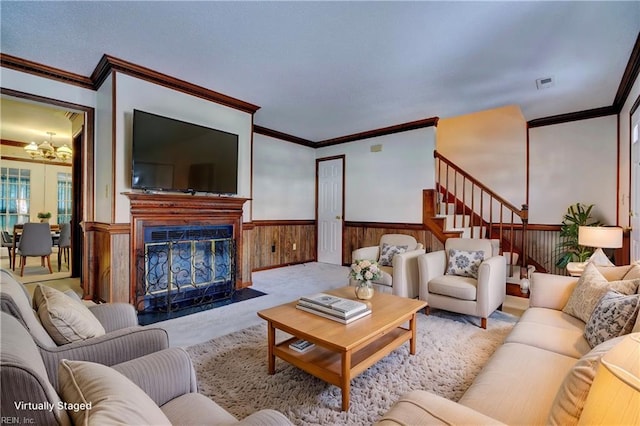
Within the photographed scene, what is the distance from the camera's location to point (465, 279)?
308cm

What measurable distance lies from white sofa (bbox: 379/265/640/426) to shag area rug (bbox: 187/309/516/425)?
0.52 meters

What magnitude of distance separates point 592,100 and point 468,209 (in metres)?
2.38

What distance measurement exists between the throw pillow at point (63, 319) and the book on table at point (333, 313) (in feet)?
3.97

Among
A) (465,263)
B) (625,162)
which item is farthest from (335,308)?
(625,162)

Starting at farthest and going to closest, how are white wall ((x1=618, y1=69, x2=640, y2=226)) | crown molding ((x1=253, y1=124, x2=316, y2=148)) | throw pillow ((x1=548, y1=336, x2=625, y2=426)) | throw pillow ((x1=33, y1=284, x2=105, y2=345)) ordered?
crown molding ((x1=253, y1=124, x2=316, y2=148)) → white wall ((x1=618, y1=69, x2=640, y2=226)) → throw pillow ((x1=33, y1=284, x2=105, y2=345)) → throw pillow ((x1=548, y1=336, x2=625, y2=426))

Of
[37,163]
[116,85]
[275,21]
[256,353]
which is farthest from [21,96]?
[37,163]

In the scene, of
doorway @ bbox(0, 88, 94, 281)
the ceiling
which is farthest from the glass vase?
doorway @ bbox(0, 88, 94, 281)

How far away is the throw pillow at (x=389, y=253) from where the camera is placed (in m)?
3.79

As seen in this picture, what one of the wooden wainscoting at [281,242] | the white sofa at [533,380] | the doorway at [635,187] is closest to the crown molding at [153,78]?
the wooden wainscoting at [281,242]

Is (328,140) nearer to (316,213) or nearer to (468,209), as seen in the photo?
(316,213)

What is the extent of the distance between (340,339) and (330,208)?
464cm

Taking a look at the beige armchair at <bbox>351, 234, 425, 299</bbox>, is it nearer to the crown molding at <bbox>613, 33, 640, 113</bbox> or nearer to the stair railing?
the stair railing

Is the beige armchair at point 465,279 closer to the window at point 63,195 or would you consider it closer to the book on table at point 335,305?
the book on table at point 335,305

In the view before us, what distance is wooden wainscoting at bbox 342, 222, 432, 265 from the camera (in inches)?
192
